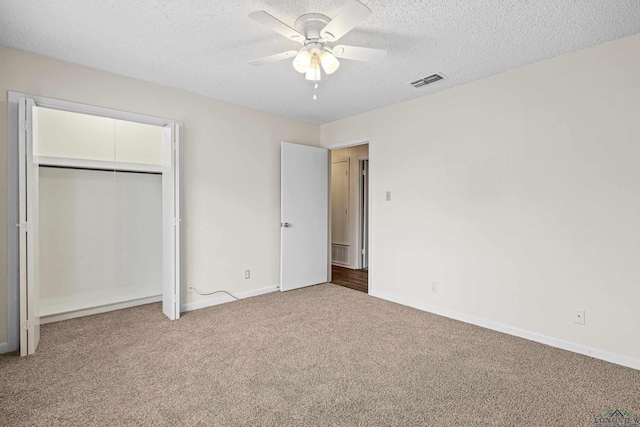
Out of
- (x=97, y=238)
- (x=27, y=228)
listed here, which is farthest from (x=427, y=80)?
(x=97, y=238)

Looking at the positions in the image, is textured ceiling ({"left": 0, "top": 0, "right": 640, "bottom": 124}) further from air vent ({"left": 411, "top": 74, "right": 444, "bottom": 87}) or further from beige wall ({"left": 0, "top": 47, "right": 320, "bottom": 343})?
beige wall ({"left": 0, "top": 47, "right": 320, "bottom": 343})

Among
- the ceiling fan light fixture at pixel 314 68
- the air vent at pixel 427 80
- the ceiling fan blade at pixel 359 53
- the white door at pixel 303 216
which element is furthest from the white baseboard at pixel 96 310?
the air vent at pixel 427 80

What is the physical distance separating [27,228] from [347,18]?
2.79m

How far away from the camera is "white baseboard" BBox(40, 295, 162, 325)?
3.19m

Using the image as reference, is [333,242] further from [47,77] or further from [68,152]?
[47,77]

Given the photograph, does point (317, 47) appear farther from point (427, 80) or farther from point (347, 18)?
point (427, 80)

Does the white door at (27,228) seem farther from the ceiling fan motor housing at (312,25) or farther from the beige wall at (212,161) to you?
the ceiling fan motor housing at (312,25)

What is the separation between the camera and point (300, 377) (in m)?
2.19

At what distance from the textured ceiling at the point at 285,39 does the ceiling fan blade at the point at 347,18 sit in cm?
19

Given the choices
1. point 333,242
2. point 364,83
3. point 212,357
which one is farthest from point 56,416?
point 333,242

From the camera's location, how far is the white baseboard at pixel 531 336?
2398 mm

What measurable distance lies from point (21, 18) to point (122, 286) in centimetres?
270

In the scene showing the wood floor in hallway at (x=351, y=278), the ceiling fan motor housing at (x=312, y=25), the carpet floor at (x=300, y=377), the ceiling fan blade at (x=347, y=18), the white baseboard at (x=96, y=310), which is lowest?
the carpet floor at (x=300, y=377)

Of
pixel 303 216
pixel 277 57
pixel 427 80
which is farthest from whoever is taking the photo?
pixel 303 216
